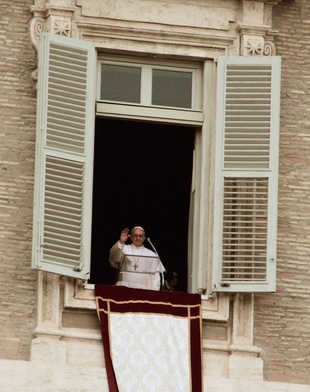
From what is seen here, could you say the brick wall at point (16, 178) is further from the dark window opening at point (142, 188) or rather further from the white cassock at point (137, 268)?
the dark window opening at point (142, 188)

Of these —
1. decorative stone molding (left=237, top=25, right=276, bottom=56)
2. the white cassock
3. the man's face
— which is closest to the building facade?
decorative stone molding (left=237, top=25, right=276, bottom=56)

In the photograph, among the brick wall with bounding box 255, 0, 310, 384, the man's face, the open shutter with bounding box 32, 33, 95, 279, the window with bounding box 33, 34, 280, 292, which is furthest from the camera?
the man's face

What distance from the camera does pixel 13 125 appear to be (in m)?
20.7

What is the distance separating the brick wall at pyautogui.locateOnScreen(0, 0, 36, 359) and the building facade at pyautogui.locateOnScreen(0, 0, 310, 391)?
0.01 metres

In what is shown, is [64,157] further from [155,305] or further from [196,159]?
[155,305]

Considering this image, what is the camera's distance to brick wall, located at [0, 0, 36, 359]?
20203mm

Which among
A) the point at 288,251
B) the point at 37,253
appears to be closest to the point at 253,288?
the point at 288,251

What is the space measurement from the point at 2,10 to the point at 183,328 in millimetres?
3466

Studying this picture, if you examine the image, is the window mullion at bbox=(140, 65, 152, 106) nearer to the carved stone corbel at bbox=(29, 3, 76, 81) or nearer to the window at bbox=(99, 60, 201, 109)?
the window at bbox=(99, 60, 201, 109)

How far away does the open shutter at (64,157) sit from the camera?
2031cm

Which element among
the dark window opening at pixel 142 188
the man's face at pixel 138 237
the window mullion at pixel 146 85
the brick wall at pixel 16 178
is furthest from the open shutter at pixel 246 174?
the dark window opening at pixel 142 188

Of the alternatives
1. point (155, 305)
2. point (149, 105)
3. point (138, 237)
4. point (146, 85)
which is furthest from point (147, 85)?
point (155, 305)

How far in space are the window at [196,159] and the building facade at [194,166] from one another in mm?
13

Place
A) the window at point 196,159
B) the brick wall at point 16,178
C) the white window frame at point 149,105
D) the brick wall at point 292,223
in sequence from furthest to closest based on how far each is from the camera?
the white window frame at point 149,105 → the brick wall at point 292,223 → the window at point 196,159 → the brick wall at point 16,178
